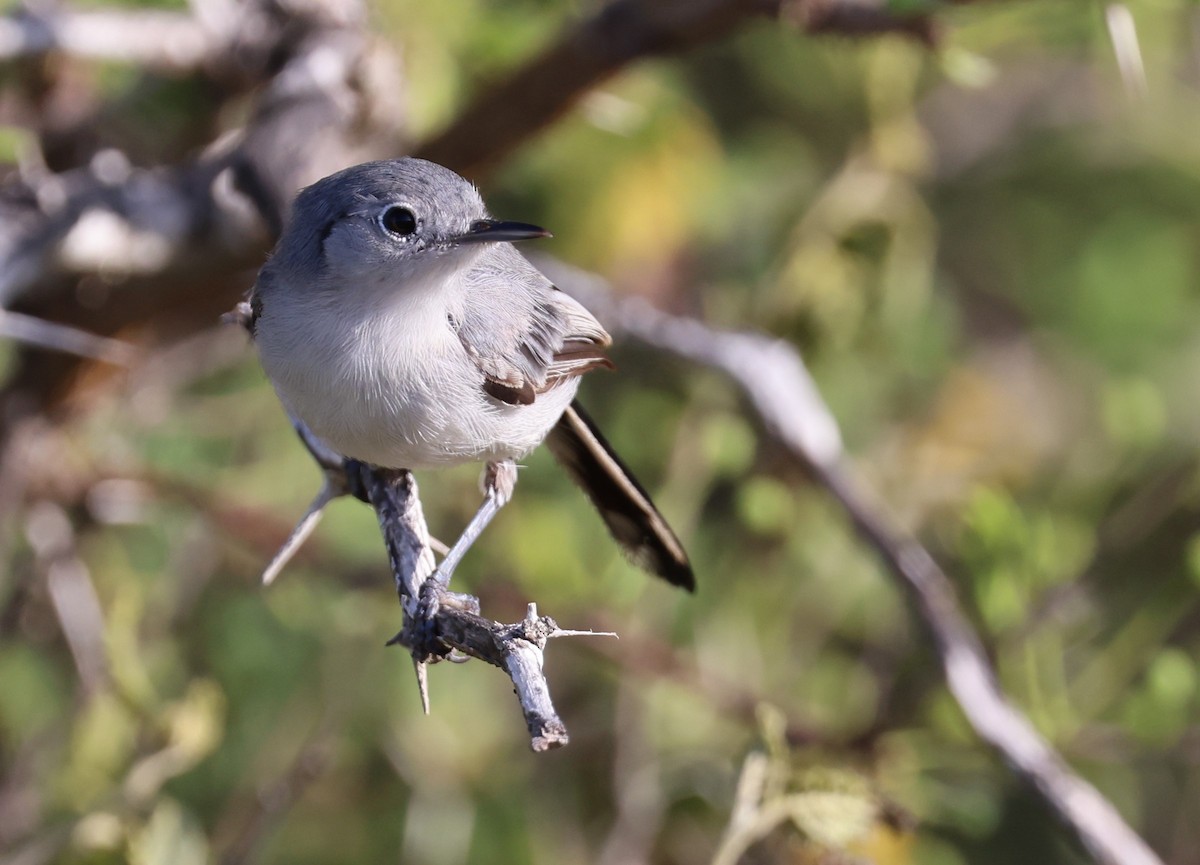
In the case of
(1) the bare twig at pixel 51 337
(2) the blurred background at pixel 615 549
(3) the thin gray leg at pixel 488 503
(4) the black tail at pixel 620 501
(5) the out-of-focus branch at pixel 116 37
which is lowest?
(2) the blurred background at pixel 615 549

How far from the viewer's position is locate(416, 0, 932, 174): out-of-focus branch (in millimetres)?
2877

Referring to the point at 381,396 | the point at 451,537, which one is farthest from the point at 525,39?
the point at 381,396

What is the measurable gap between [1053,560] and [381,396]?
1.80 meters

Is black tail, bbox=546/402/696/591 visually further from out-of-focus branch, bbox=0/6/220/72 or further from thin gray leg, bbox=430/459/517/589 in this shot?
out-of-focus branch, bbox=0/6/220/72

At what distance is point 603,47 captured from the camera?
122 inches

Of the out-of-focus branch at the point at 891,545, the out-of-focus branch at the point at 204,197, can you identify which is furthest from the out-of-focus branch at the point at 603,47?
the out-of-focus branch at the point at 891,545

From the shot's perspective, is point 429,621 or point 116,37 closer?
point 429,621

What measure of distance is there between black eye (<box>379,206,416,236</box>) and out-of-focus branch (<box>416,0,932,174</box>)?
87 centimetres

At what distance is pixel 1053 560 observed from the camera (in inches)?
126

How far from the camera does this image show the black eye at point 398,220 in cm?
245

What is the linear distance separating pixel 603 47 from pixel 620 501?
1.09m

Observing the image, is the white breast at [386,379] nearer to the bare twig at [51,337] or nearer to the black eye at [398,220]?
the black eye at [398,220]

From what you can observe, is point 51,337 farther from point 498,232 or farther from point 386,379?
point 498,232

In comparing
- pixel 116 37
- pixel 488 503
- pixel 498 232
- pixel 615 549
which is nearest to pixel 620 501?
pixel 488 503
